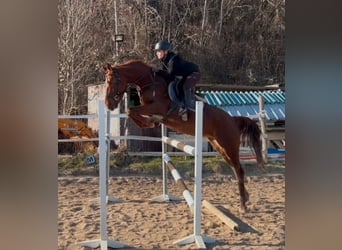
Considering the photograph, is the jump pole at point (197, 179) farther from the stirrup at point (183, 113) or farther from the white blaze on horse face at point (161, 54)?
the white blaze on horse face at point (161, 54)

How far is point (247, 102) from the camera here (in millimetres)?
1730

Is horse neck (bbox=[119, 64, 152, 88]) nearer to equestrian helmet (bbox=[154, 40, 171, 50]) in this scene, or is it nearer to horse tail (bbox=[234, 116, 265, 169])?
equestrian helmet (bbox=[154, 40, 171, 50])

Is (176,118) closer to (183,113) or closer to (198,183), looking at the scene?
(183,113)

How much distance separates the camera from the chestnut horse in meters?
1.64

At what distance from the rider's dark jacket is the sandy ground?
0.51m

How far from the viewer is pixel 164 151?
177 cm

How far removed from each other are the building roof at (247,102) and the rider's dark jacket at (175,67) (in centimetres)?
12

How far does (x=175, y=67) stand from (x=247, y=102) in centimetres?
39

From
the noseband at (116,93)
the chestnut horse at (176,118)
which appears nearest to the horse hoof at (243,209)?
the chestnut horse at (176,118)

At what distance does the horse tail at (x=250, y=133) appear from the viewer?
5.66 feet

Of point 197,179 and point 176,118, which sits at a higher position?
point 176,118

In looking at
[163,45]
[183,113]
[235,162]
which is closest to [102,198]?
[183,113]

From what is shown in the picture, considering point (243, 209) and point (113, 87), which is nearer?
point (113, 87)
